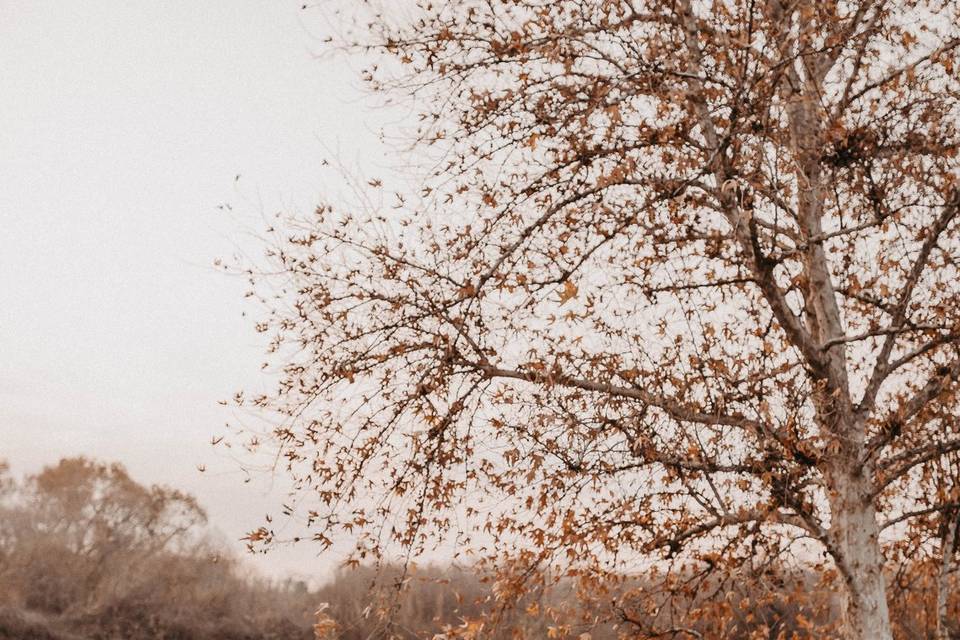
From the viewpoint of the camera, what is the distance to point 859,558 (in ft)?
18.0

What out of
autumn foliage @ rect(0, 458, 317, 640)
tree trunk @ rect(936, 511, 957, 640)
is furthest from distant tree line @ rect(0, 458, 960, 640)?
tree trunk @ rect(936, 511, 957, 640)

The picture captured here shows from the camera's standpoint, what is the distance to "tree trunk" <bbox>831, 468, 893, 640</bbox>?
211 inches

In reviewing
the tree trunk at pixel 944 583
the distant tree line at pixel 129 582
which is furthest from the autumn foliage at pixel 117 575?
the tree trunk at pixel 944 583

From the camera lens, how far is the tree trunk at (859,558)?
17.6 ft

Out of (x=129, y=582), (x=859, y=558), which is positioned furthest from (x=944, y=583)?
(x=129, y=582)

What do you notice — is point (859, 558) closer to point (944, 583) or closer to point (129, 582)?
point (944, 583)

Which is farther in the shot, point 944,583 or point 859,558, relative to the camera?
point 944,583

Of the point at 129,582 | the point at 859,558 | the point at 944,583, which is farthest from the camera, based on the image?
the point at 129,582

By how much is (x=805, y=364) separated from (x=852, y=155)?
5.49 feet

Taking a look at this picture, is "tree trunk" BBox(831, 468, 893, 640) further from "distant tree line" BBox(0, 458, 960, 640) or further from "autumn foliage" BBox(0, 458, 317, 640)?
"autumn foliage" BBox(0, 458, 317, 640)

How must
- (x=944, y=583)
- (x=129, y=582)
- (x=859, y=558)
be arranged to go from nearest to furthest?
(x=859, y=558) → (x=944, y=583) → (x=129, y=582)

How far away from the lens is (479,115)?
19.7 ft

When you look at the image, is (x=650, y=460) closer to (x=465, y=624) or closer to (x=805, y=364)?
(x=805, y=364)

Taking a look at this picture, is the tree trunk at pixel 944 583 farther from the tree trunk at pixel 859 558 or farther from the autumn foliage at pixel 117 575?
the autumn foliage at pixel 117 575
